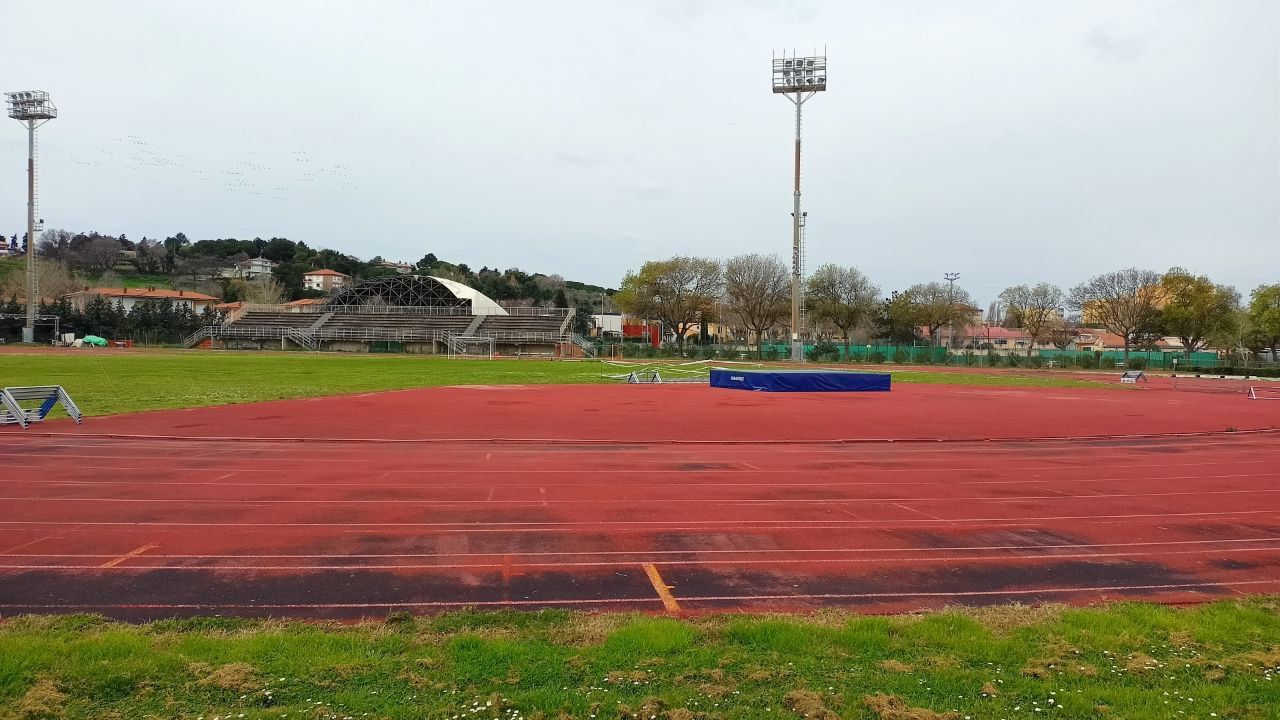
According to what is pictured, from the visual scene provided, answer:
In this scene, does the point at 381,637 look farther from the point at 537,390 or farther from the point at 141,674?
the point at 537,390

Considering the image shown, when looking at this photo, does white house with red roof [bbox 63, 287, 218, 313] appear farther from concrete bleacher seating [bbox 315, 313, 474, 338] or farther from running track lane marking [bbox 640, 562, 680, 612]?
running track lane marking [bbox 640, 562, 680, 612]

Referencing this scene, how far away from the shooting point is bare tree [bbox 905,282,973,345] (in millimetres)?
83062

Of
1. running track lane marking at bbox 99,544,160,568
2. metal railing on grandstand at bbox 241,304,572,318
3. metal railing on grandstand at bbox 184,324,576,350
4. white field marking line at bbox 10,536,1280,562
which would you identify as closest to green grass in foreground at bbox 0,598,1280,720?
running track lane marking at bbox 99,544,160,568

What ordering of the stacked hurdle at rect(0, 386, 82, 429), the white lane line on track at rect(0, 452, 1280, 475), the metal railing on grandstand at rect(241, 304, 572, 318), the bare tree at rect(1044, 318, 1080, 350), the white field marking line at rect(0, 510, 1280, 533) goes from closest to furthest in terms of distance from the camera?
the white field marking line at rect(0, 510, 1280, 533)
the white lane line on track at rect(0, 452, 1280, 475)
the stacked hurdle at rect(0, 386, 82, 429)
the bare tree at rect(1044, 318, 1080, 350)
the metal railing on grandstand at rect(241, 304, 572, 318)

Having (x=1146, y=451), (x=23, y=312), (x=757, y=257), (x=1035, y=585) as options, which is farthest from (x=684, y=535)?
(x=23, y=312)

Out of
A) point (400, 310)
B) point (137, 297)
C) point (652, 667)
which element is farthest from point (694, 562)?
point (137, 297)

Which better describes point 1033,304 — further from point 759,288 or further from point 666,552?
point 666,552

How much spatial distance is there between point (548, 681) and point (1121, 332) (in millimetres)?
82724

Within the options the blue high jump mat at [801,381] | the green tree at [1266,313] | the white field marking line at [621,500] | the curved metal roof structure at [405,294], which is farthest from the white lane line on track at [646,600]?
the curved metal roof structure at [405,294]

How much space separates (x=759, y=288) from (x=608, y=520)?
243 feet

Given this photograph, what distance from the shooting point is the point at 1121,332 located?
71.6 metres

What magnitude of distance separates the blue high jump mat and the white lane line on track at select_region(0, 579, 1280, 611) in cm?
2555

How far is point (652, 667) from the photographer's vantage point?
447cm

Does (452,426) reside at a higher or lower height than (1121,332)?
lower
